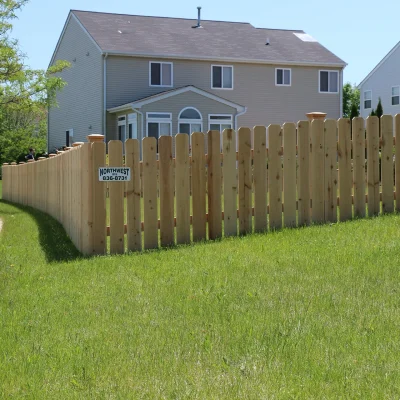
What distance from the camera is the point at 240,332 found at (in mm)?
5516

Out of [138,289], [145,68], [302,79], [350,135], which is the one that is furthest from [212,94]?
[138,289]

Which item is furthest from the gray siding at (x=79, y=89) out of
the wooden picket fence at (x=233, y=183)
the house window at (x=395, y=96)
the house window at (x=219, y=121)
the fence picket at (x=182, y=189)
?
the fence picket at (x=182, y=189)

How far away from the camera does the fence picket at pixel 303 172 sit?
1082 centimetres

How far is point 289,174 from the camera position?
10.7 meters

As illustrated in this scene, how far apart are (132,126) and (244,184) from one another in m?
24.8

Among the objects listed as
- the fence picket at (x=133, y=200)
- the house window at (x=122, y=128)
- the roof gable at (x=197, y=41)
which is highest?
the roof gable at (x=197, y=41)

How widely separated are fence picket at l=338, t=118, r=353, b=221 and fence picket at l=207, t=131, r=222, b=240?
1.96 m

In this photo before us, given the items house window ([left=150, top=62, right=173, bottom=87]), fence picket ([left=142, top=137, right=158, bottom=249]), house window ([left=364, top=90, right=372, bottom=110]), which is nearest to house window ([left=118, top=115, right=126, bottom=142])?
house window ([left=150, top=62, right=173, bottom=87])

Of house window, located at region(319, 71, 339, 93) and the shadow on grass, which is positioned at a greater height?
house window, located at region(319, 71, 339, 93)

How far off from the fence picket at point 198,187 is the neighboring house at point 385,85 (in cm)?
3875

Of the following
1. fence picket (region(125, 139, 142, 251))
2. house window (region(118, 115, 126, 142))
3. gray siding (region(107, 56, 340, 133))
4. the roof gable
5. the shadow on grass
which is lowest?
the shadow on grass

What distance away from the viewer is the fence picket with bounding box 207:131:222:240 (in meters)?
10.4

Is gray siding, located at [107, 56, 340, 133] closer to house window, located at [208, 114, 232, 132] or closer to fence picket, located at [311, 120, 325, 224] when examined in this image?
house window, located at [208, 114, 232, 132]

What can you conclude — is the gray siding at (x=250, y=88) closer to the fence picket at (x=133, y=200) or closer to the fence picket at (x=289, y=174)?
the fence picket at (x=289, y=174)
